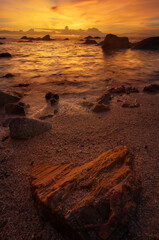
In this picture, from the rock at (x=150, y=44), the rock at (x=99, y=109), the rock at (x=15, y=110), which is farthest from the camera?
the rock at (x=150, y=44)

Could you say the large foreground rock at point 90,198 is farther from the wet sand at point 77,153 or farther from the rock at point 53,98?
the rock at point 53,98

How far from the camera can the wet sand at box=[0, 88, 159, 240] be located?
64.1 inches

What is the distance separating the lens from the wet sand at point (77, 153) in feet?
5.34

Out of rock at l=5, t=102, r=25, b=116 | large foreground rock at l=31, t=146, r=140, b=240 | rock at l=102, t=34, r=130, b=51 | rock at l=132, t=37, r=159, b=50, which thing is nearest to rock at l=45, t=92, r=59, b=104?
rock at l=5, t=102, r=25, b=116

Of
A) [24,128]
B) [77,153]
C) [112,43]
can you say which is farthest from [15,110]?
[112,43]

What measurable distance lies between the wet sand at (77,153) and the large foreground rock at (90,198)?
16 centimetres

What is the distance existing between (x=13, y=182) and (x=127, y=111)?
3206mm

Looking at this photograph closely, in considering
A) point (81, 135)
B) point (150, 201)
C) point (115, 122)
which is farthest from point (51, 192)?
point (115, 122)

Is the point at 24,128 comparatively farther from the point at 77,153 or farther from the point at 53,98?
the point at 53,98

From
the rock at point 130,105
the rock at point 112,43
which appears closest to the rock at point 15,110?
the rock at point 130,105

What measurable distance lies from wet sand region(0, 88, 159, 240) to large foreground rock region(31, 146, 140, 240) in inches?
6.2

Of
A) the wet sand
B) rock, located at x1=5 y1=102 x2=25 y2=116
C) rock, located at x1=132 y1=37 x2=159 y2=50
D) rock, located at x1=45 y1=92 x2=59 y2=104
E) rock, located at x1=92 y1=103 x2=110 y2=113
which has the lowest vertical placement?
the wet sand

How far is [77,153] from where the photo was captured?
265cm

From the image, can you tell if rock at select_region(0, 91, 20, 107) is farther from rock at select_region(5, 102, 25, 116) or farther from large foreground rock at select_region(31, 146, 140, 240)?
large foreground rock at select_region(31, 146, 140, 240)
